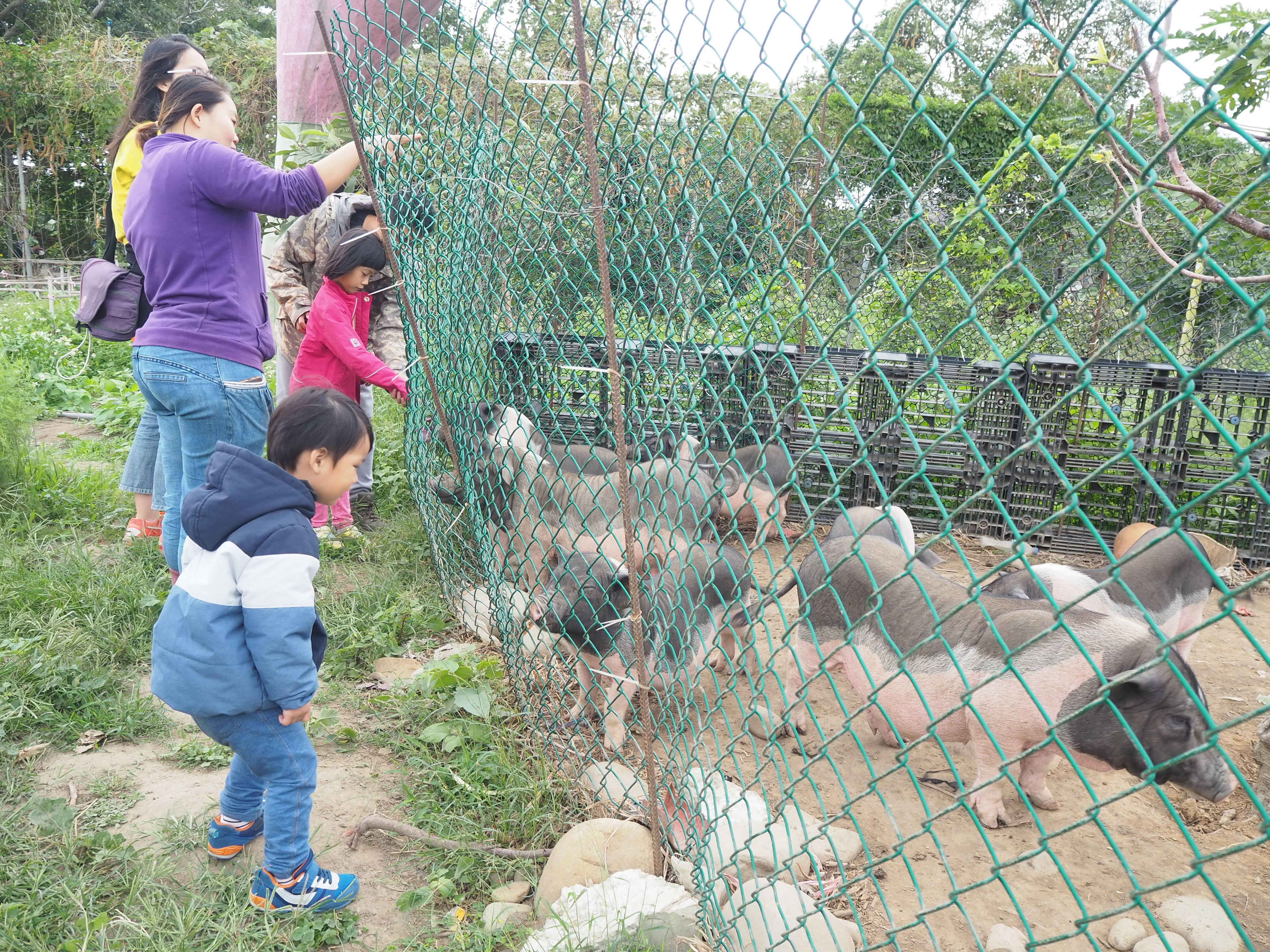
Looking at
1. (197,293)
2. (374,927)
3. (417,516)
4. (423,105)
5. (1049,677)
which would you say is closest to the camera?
(374,927)

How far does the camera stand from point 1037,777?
3.12 meters

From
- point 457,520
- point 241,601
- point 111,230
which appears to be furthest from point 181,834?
point 111,230

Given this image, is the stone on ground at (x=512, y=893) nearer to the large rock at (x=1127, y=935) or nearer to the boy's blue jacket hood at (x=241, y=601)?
the boy's blue jacket hood at (x=241, y=601)

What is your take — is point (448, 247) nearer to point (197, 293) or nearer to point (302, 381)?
point (197, 293)

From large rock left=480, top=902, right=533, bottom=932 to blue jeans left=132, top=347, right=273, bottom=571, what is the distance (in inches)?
67.2

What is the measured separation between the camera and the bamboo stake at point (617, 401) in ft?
6.77

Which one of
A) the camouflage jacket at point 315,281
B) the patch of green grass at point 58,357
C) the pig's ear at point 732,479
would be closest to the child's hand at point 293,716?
the pig's ear at point 732,479

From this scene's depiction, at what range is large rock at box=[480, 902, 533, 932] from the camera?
2348mm

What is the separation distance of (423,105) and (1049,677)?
3.07 meters

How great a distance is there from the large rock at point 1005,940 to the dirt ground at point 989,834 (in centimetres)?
8

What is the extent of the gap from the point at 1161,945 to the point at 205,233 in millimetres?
3558

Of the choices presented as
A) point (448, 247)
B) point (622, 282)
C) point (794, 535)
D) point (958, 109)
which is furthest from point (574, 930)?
point (958, 109)

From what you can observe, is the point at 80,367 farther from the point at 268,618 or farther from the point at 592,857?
the point at 592,857

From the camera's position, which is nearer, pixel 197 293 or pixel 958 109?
pixel 197 293
